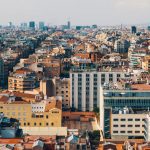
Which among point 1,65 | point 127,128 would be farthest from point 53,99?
point 1,65

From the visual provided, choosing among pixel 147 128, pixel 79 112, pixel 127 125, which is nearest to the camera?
pixel 147 128

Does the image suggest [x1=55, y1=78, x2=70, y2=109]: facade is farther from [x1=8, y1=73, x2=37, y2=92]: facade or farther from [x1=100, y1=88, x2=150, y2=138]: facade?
[x1=100, y1=88, x2=150, y2=138]: facade

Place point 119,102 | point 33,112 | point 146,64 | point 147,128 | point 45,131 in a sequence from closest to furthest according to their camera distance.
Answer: point 147,128, point 119,102, point 45,131, point 33,112, point 146,64

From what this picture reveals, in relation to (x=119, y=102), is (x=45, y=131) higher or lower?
lower

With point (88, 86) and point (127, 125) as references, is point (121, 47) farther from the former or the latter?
point (127, 125)

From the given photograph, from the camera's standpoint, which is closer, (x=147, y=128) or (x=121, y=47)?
(x=147, y=128)

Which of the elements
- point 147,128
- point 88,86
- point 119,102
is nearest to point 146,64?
point 88,86

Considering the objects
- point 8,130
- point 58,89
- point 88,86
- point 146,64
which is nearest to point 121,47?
point 146,64
